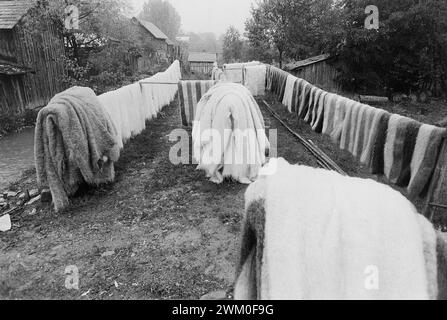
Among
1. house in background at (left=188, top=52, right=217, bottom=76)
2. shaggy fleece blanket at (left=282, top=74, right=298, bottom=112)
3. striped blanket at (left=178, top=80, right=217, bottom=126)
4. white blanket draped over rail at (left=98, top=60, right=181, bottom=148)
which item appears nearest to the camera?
white blanket draped over rail at (left=98, top=60, right=181, bottom=148)

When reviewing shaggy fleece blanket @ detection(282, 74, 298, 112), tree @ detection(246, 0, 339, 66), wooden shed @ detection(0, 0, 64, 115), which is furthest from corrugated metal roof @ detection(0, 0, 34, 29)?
tree @ detection(246, 0, 339, 66)

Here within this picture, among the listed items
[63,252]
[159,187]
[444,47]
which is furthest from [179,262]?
[444,47]

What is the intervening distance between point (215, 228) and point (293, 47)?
19311 mm

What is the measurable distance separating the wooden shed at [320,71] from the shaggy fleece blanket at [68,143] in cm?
1450

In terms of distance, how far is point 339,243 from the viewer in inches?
62.0

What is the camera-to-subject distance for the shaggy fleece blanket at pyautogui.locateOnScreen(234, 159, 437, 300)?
59.2 inches

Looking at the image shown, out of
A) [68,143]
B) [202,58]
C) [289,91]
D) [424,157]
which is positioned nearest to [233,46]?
[202,58]

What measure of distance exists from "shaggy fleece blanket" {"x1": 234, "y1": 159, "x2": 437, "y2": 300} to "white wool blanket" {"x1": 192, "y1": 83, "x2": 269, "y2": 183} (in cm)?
435

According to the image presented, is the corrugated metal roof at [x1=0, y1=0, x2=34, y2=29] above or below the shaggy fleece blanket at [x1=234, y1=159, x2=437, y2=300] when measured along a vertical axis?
above

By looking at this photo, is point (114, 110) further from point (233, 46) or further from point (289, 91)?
point (233, 46)

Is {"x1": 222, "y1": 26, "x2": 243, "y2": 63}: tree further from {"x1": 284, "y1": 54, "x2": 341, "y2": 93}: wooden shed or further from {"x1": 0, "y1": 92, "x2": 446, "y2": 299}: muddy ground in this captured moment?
{"x1": 0, "y1": 92, "x2": 446, "y2": 299}: muddy ground

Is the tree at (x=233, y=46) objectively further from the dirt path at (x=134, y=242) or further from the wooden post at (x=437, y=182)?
the wooden post at (x=437, y=182)

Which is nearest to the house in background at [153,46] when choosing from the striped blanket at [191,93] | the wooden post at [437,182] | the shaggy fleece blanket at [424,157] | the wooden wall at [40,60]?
the wooden wall at [40,60]

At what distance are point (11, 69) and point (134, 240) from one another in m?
12.2
